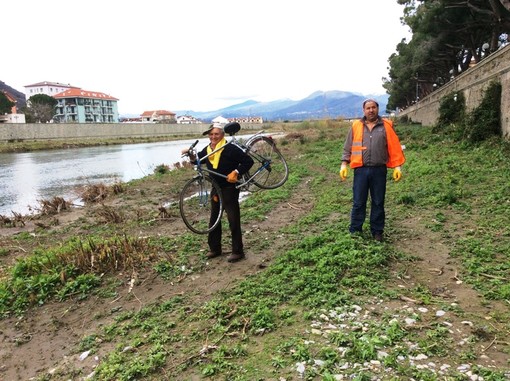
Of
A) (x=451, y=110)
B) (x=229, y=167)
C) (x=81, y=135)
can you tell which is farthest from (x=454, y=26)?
(x=81, y=135)

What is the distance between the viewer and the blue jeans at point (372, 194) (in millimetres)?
5773

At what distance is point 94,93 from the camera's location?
130m

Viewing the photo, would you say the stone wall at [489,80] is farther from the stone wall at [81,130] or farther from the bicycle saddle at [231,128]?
the stone wall at [81,130]

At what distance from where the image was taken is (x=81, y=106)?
117 m

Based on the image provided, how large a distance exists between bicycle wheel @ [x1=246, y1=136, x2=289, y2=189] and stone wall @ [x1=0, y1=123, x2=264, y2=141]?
167 feet

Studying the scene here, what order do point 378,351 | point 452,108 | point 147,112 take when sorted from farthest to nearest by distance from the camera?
1. point 147,112
2. point 452,108
3. point 378,351

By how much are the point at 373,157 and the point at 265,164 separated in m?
2.88

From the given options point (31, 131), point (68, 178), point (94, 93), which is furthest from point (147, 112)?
point (68, 178)

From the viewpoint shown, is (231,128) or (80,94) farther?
(80,94)

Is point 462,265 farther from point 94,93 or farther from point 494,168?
point 94,93

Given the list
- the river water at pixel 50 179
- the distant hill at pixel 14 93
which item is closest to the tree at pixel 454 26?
the river water at pixel 50 179

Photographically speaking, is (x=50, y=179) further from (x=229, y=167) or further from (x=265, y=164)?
(x=229, y=167)

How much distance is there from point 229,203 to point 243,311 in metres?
2.17

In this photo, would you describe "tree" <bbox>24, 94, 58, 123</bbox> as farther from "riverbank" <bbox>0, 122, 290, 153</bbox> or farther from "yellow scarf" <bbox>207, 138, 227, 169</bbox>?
"yellow scarf" <bbox>207, 138, 227, 169</bbox>
